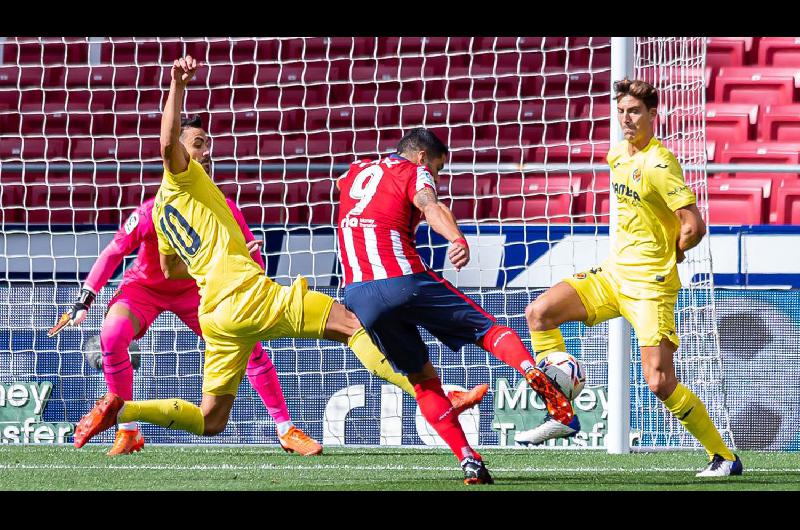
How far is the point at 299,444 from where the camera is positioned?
23.2 feet

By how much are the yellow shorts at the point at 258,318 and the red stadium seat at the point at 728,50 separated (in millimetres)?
6122

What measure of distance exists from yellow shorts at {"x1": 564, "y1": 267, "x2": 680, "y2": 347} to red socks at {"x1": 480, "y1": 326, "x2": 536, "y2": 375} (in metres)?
0.78

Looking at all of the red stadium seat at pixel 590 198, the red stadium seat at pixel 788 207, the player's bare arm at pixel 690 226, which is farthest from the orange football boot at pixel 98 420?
the red stadium seat at pixel 788 207

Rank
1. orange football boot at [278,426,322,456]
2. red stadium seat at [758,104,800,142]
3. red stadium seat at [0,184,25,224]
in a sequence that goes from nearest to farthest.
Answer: orange football boot at [278,426,322,456], red stadium seat at [0,184,25,224], red stadium seat at [758,104,800,142]

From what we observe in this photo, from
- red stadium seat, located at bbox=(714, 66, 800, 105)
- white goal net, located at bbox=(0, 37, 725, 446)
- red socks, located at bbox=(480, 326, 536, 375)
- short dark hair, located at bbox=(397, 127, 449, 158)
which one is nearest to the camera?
red socks, located at bbox=(480, 326, 536, 375)

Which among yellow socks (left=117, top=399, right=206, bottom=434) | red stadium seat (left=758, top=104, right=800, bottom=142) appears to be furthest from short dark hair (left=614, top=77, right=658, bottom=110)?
red stadium seat (left=758, top=104, right=800, bottom=142)

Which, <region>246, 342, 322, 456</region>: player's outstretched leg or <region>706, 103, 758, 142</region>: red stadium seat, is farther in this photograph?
<region>706, 103, 758, 142</region>: red stadium seat

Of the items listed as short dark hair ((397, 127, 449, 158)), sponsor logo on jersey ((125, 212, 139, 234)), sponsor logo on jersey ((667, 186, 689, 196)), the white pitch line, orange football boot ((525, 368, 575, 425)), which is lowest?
the white pitch line

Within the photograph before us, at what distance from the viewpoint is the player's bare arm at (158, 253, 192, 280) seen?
6452 mm

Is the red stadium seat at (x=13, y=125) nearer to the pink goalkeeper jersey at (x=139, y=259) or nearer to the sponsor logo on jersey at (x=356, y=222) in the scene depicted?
the pink goalkeeper jersey at (x=139, y=259)

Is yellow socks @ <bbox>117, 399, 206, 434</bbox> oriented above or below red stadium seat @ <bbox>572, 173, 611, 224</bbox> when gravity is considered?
below

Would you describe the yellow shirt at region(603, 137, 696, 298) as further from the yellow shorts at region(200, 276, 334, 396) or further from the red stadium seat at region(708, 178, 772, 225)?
the red stadium seat at region(708, 178, 772, 225)

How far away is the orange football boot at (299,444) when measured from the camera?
7055 millimetres

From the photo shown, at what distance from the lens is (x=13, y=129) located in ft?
32.9
